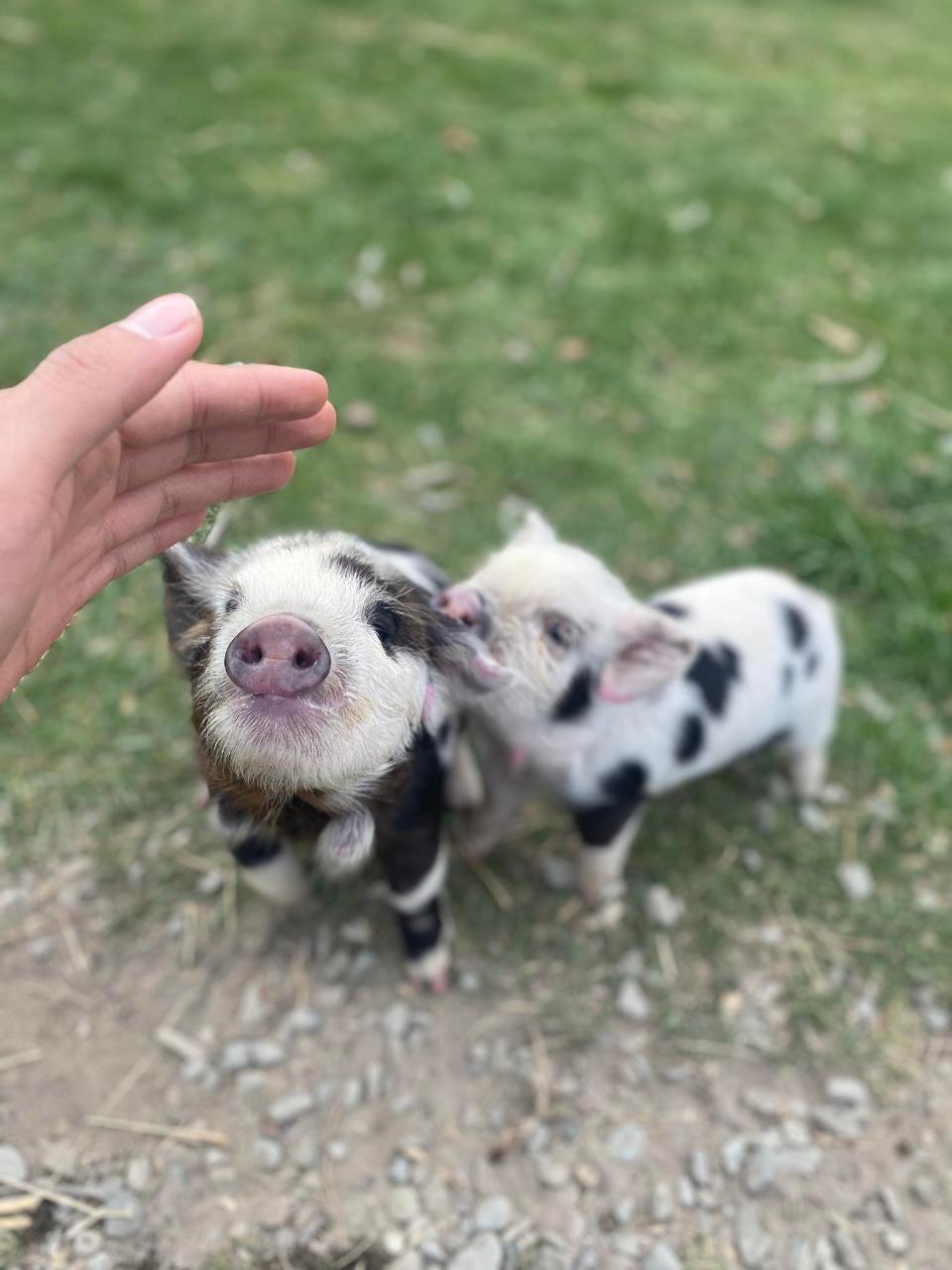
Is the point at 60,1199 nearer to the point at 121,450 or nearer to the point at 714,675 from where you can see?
the point at 121,450

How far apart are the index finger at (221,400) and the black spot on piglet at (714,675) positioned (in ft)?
→ 4.62

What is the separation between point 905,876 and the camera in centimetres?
335

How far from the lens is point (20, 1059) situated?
2.77 metres

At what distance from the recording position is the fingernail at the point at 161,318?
5.69ft

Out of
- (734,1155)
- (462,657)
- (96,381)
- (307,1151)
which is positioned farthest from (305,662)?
(734,1155)

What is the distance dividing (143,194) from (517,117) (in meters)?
2.83

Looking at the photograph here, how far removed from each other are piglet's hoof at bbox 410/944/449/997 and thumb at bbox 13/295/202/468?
1928 millimetres

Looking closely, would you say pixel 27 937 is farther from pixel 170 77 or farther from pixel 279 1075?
pixel 170 77

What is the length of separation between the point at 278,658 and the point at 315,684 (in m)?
0.08

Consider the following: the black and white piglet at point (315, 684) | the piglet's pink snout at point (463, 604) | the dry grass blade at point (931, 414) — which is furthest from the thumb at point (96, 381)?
the dry grass blade at point (931, 414)

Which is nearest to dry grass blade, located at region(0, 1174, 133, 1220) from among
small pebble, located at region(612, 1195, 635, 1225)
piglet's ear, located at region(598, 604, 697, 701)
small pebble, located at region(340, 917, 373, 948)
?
small pebble, located at region(340, 917, 373, 948)

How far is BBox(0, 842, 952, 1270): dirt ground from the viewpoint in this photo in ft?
8.32

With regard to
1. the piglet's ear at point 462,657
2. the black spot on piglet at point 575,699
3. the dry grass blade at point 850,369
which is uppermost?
the piglet's ear at point 462,657

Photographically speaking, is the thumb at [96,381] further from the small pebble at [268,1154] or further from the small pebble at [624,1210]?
the small pebble at [624,1210]
